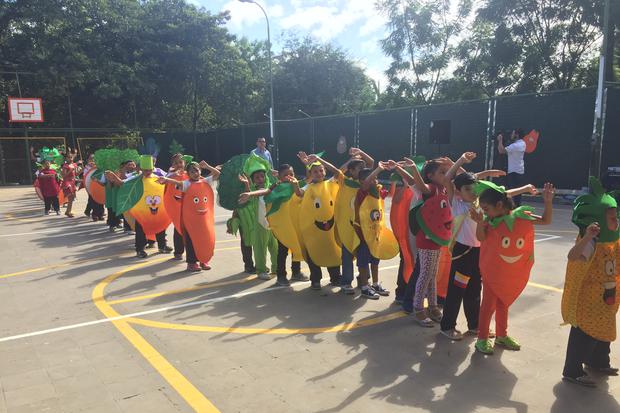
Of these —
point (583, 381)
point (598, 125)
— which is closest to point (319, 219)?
point (583, 381)

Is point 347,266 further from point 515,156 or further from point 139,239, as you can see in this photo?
point 515,156

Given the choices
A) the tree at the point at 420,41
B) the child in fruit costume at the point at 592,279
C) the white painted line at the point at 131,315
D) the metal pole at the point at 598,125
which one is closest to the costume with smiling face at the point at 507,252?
the child in fruit costume at the point at 592,279

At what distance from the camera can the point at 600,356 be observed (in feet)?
12.2

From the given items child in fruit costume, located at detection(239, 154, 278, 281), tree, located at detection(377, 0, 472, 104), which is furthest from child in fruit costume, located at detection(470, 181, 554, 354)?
tree, located at detection(377, 0, 472, 104)

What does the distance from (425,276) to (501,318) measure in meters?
0.81

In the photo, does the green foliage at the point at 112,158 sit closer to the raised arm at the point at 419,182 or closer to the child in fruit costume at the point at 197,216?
the child in fruit costume at the point at 197,216

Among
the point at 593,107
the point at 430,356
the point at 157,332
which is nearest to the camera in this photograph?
the point at 430,356

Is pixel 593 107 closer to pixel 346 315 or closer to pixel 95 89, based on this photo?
pixel 346 315

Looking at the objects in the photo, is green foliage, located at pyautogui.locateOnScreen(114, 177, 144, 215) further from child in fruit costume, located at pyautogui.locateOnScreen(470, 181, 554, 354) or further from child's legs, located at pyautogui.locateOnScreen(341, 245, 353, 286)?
child in fruit costume, located at pyautogui.locateOnScreen(470, 181, 554, 354)

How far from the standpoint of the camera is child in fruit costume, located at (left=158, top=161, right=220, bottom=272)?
698cm

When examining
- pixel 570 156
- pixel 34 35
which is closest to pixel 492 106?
pixel 570 156

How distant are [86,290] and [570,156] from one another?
12.3 meters

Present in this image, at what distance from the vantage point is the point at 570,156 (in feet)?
44.1

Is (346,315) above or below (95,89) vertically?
below
